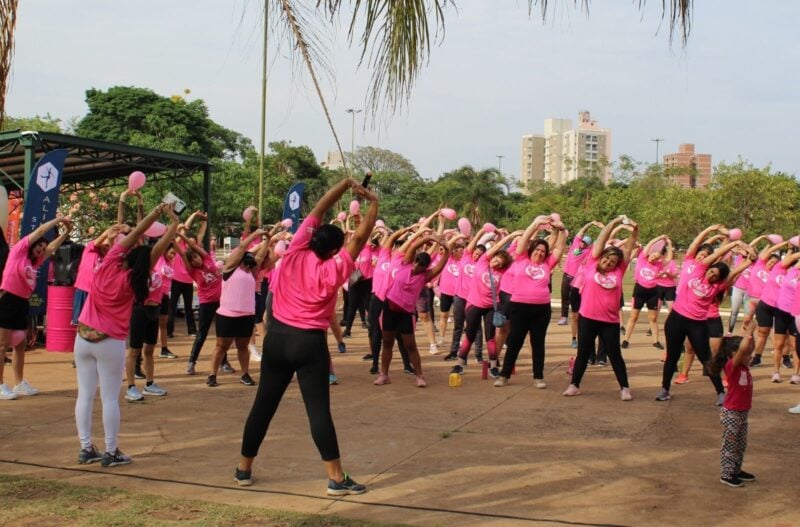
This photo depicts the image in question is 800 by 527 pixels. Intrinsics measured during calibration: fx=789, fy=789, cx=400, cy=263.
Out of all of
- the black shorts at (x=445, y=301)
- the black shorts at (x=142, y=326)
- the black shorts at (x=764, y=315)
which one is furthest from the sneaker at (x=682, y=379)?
the black shorts at (x=142, y=326)

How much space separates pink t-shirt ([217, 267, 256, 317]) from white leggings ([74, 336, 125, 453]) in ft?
10.2

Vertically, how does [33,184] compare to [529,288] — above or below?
above

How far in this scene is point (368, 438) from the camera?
7.00m

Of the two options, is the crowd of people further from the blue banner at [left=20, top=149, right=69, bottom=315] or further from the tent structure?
the tent structure

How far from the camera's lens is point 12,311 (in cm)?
820

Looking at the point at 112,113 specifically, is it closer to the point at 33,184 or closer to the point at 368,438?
the point at 33,184

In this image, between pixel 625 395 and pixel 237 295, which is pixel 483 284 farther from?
pixel 237 295

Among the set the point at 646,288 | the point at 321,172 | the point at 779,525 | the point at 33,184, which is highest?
the point at 321,172

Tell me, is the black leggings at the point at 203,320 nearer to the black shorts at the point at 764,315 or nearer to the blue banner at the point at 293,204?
the blue banner at the point at 293,204

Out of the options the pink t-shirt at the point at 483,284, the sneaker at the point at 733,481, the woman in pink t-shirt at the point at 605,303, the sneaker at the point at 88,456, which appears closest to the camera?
the sneaker at the point at 733,481

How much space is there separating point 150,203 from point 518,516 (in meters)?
25.6

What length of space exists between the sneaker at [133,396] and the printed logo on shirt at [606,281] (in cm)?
515

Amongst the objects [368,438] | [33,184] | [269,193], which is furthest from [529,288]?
[269,193]

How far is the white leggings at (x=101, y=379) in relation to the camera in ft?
19.1
